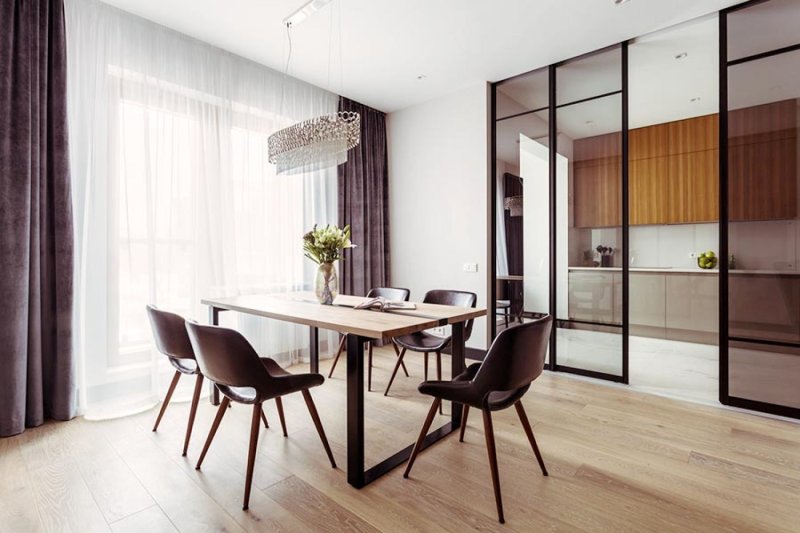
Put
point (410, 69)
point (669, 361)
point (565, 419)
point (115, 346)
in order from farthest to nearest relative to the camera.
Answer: point (669, 361)
point (410, 69)
point (115, 346)
point (565, 419)

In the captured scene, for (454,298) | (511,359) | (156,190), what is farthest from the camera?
(454,298)

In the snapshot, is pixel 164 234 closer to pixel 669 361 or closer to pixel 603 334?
pixel 603 334

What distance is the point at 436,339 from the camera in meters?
3.04

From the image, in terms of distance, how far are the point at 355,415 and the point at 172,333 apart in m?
1.20

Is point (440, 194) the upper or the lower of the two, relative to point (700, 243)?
upper

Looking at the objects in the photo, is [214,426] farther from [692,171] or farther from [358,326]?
[692,171]

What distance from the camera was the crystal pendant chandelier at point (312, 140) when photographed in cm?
258

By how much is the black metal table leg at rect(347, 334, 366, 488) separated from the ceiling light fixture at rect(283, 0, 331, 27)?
207cm

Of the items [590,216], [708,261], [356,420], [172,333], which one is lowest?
[356,420]

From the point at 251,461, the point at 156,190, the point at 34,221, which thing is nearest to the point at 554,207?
the point at 251,461

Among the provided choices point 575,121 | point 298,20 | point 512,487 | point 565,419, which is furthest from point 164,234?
point 575,121

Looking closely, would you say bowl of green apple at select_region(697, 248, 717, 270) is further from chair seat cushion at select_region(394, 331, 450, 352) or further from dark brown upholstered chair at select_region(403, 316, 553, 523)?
dark brown upholstered chair at select_region(403, 316, 553, 523)

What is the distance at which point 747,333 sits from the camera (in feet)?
9.11

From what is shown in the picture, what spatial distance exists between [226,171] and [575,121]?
3187mm
